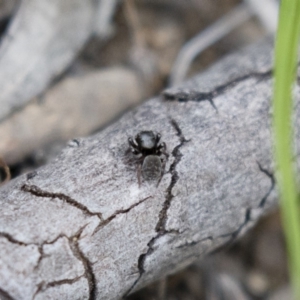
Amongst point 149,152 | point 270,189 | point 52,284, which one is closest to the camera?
point 52,284

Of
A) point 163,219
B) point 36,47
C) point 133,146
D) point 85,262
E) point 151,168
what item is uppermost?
point 36,47

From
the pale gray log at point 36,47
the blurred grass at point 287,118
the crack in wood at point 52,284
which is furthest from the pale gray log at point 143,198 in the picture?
the pale gray log at point 36,47

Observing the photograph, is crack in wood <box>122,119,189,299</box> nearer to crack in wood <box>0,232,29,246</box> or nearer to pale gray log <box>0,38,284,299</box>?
pale gray log <box>0,38,284,299</box>

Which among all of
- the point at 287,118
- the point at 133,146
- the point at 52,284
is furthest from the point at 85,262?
the point at 287,118

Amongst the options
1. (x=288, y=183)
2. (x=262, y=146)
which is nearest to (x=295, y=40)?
(x=288, y=183)

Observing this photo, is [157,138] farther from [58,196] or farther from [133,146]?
[58,196]

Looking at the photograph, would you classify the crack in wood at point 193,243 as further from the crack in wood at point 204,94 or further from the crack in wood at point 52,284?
the crack in wood at point 204,94

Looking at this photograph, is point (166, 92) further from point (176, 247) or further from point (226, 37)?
point (226, 37)
